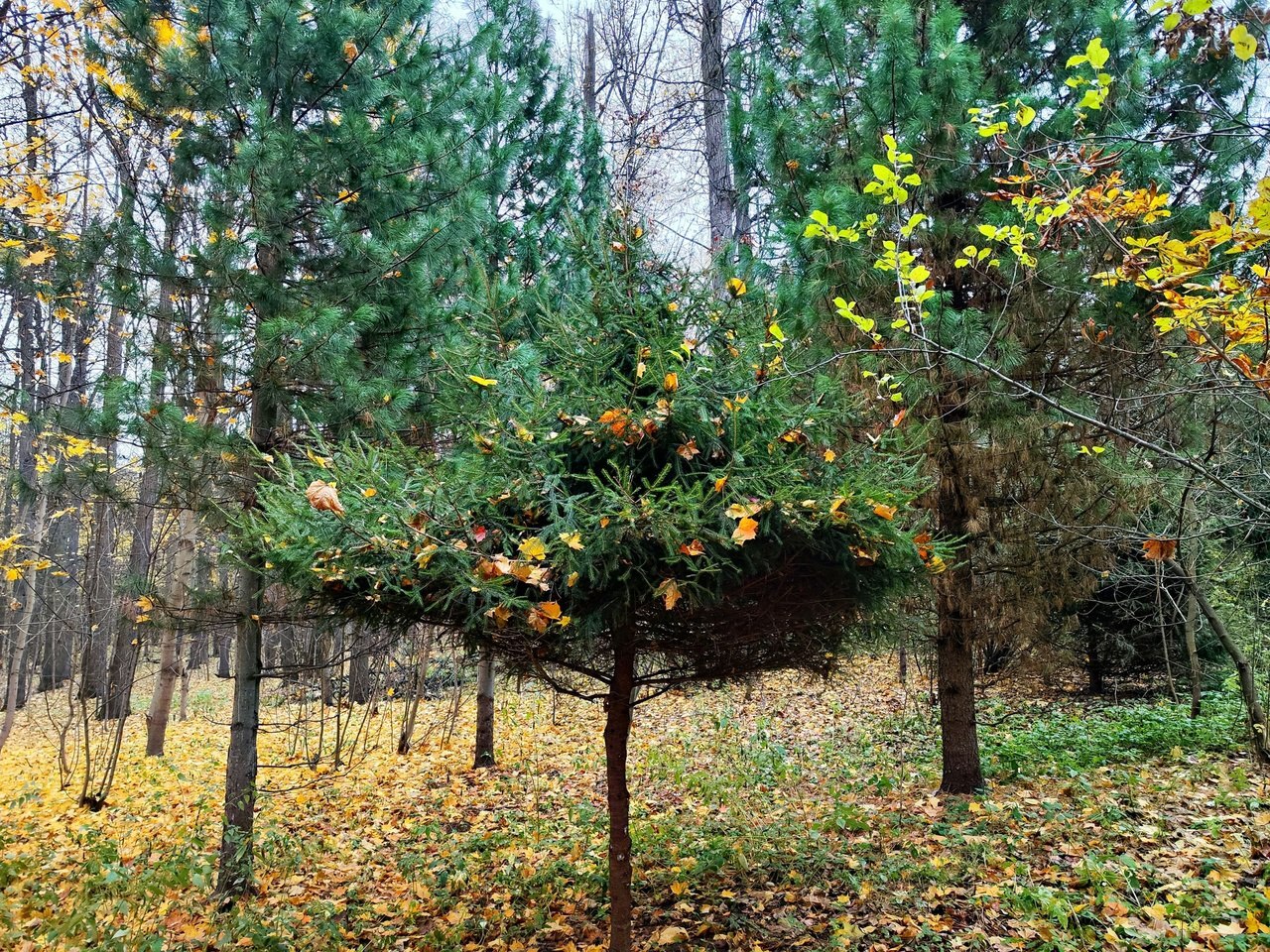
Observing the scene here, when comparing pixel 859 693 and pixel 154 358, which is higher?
pixel 154 358

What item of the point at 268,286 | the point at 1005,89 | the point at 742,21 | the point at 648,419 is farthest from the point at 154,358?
the point at 742,21

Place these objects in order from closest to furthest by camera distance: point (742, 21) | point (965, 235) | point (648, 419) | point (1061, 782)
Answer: point (648, 419) < point (965, 235) < point (1061, 782) < point (742, 21)

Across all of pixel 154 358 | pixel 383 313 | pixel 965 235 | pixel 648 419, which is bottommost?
pixel 648 419

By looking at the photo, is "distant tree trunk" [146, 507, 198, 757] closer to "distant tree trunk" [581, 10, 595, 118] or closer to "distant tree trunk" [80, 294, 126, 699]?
"distant tree trunk" [80, 294, 126, 699]

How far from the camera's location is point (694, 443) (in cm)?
329

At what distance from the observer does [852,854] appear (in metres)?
4.80

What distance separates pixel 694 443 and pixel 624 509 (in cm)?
65

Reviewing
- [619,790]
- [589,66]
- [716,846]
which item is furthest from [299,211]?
[589,66]

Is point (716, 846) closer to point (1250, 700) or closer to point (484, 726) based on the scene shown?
point (484, 726)

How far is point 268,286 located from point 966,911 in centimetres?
565

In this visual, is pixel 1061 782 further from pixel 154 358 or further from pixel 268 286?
pixel 154 358

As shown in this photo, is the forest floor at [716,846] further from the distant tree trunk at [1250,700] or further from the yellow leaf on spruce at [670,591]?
the yellow leaf on spruce at [670,591]

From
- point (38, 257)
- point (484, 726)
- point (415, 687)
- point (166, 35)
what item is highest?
point (166, 35)

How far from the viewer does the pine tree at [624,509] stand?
2.89 meters
